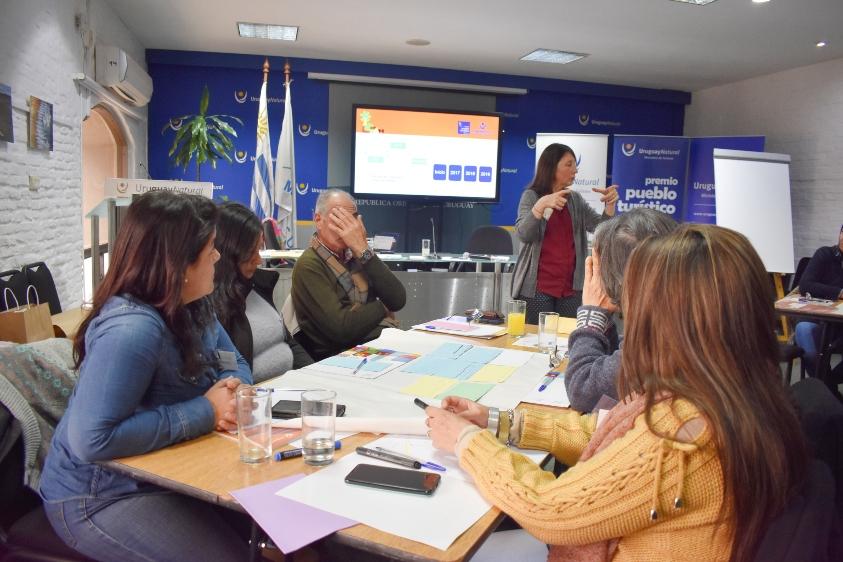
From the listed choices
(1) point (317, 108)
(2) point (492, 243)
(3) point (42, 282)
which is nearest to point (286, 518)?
(3) point (42, 282)

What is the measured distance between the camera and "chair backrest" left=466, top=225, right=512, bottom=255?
20.2 feet

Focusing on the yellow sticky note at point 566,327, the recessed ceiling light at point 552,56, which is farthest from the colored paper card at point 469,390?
the recessed ceiling light at point 552,56

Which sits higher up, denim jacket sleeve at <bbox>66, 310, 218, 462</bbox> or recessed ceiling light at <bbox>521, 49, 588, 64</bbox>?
recessed ceiling light at <bbox>521, 49, 588, 64</bbox>

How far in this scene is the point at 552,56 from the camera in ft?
22.4

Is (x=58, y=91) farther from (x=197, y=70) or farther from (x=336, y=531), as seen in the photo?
(x=336, y=531)

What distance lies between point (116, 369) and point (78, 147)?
14.4ft

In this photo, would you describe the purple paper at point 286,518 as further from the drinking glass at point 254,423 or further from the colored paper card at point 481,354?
the colored paper card at point 481,354

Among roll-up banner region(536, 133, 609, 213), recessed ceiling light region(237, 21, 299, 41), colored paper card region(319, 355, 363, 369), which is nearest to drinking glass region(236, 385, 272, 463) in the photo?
colored paper card region(319, 355, 363, 369)

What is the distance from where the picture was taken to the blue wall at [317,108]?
7305mm

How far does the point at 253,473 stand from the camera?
4.03 ft

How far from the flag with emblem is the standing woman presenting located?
379 cm

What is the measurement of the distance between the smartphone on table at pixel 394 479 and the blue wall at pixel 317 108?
6718mm

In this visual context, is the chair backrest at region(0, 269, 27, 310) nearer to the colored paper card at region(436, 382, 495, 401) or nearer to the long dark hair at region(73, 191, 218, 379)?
the long dark hair at region(73, 191, 218, 379)

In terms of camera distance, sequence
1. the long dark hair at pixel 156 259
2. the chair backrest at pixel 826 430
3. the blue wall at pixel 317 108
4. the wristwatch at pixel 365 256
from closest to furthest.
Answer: the chair backrest at pixel 826 430 < the long dark hair at pixel 156 259 < the wristwatch at pixel 365 256 < the blue wall at pixel 317 108
